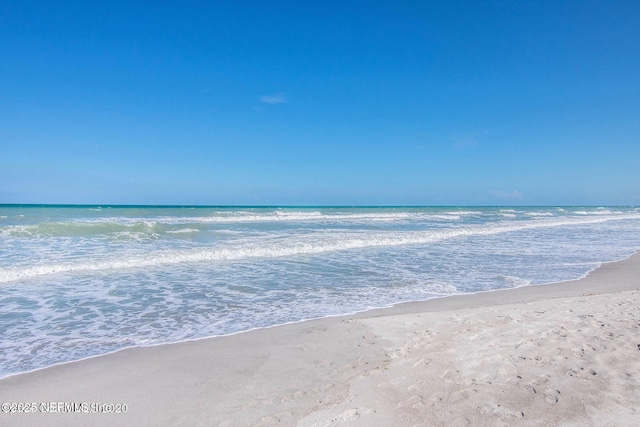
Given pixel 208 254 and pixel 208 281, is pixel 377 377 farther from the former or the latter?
pixel 208 254

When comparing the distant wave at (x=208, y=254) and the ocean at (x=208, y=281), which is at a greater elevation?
the distant wave at (x=208, y=254)

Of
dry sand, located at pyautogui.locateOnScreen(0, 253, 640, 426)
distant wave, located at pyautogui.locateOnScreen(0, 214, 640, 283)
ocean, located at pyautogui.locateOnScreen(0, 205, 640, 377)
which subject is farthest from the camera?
distant wave, located at pyautogui.locateOnScreen(0, 214, 640, 283)

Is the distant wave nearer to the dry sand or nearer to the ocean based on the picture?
the ocean

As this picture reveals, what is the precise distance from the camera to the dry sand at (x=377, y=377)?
3059 millimetres

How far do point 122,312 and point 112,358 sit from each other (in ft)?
6.94

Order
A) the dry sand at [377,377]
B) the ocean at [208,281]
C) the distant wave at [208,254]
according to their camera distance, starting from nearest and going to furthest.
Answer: the dry sand at [377,377] → the ocean at [208,281] → the distant wave at [208,254]

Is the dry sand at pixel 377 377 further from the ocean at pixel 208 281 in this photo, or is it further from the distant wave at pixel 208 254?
the distant wave at pixel 208 254

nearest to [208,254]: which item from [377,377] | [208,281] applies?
[208,281]

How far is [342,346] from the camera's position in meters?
4.77

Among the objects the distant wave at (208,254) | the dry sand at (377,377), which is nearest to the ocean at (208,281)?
the distant wave at (208,254)

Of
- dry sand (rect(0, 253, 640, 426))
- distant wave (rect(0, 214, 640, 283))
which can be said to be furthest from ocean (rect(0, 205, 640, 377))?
dry sand (rect(0, 253, 640, 426))

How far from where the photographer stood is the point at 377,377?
12.2ft

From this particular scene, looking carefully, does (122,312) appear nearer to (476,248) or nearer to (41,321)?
(41,321)

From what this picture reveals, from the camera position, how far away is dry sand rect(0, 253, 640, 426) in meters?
3.06
